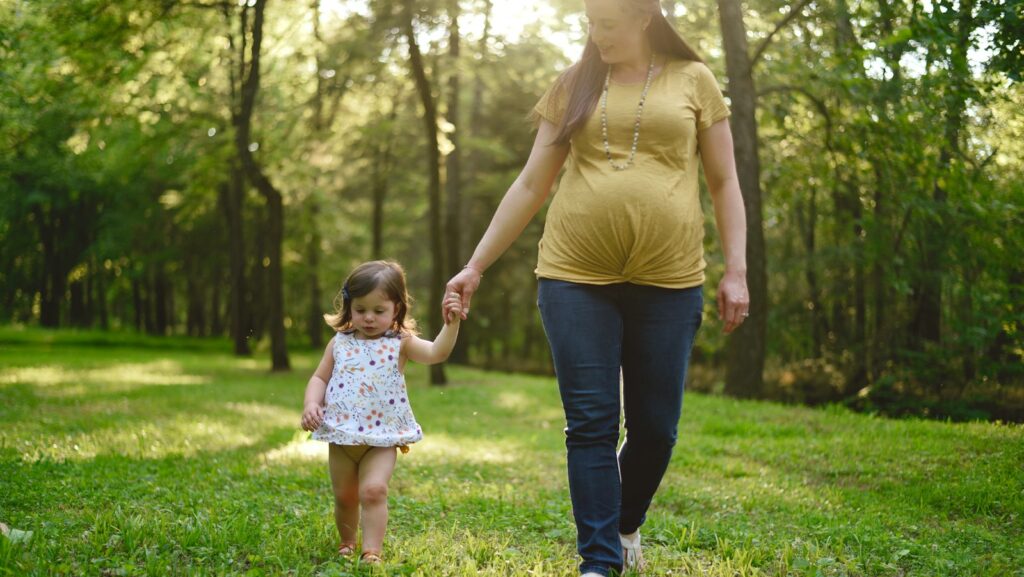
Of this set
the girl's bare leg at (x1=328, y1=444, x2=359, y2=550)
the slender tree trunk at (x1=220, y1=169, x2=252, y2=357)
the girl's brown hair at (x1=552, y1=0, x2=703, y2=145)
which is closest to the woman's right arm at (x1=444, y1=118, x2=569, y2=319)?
the girl's brown hair at (x1=552, y1=0, x2=703, y2=145)

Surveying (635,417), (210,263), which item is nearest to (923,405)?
(635,417)

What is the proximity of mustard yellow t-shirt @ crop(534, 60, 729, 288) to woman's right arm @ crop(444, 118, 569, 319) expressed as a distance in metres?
0.16

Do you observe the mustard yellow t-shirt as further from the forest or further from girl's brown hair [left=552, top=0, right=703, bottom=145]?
the forest

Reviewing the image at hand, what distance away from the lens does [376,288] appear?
3881mm

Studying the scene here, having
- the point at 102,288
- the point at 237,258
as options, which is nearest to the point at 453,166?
the point at 237,258

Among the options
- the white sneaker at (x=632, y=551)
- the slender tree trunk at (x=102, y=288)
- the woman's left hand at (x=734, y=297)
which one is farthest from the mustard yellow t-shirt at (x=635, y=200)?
the slender tree trunk at (x=102, y=288)

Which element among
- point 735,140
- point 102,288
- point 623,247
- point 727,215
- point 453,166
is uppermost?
point 453,166

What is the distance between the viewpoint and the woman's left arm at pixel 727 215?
3.39 meters

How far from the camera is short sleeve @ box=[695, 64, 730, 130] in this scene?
3402 millimetres

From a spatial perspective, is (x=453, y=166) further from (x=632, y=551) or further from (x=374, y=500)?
(x=632, y=551)

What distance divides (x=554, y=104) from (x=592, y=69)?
21 centimetres

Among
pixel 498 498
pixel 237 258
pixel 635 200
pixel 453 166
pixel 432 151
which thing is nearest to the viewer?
pixel 635 200

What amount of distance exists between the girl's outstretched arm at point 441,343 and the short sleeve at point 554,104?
809 millimetres

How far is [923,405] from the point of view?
465 inches
